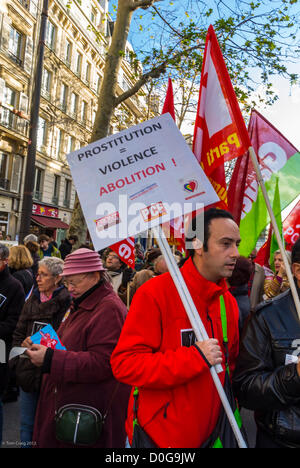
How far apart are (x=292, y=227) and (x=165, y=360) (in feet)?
11.1

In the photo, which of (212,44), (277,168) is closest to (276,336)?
(212,44)

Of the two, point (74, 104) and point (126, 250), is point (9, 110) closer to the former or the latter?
point (74, 104)

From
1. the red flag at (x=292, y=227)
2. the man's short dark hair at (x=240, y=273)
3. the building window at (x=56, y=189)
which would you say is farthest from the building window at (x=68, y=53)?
the man's short dark hair at (x=240, y=273)

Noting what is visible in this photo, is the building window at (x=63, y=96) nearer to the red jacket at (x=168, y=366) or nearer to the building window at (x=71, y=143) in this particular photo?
the building window at (x=71, y=143)

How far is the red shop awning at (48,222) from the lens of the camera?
80.0 ft

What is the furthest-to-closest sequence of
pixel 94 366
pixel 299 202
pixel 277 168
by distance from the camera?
pixel 299 202 → pixel 277 168 → pixel 94 366

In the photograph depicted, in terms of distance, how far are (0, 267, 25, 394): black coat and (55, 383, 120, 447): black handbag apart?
4.37ft

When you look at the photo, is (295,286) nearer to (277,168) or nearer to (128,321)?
(128,321)

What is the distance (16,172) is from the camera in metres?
22.5

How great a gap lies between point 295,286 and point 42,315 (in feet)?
6.88

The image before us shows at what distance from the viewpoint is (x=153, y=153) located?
199 cm

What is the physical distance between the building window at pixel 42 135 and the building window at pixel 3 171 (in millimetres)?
3290

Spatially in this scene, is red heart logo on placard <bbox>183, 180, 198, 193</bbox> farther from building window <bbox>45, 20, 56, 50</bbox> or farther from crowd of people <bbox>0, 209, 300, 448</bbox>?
building window <bbox>45, 20, 56, 50</bbox>
